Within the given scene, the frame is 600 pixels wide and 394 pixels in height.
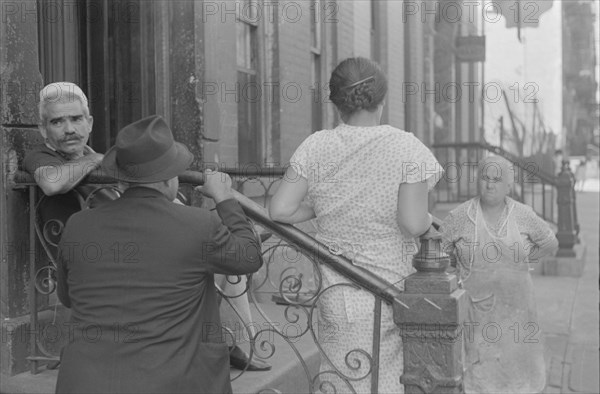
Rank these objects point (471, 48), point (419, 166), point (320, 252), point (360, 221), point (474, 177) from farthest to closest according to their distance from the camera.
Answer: point (474, 177) < point (471, 48) < point (320, 252) < point (360, 221) < point (419, 166)

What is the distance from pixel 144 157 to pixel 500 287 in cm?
275

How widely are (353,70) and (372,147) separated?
328mm

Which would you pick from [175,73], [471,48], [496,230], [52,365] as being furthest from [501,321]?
[471,48]

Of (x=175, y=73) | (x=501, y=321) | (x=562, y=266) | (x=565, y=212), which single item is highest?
(x=175, y=73)

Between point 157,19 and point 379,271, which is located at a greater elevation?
point 157,19

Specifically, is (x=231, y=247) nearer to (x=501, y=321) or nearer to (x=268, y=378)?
(x=268, y=378)

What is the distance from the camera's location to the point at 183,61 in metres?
6.10

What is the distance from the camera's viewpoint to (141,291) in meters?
2.69

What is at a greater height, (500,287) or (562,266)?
(500,287)

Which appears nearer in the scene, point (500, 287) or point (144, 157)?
point (144, 157)

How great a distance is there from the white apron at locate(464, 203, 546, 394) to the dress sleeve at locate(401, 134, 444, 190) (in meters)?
1.68

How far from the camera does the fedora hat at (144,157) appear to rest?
9.07 ft

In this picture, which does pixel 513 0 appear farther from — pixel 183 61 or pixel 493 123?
pixel 493 123

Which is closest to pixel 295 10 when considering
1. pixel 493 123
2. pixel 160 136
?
pixel 160 136
